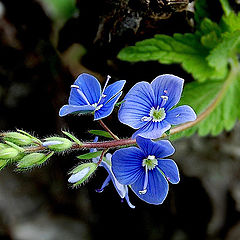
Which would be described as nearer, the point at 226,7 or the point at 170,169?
the point at 170,169

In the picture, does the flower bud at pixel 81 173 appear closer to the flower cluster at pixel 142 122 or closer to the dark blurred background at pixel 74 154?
the flower cluster at pixel 142 122

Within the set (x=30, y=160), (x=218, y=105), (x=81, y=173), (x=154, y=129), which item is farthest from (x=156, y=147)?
(x=218, y=105)

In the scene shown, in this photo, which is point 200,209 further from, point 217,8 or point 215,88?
point 217,8

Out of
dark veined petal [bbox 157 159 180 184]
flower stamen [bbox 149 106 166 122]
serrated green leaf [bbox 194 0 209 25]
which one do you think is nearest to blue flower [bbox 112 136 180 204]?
dark veined petal [bbox 157 159 180 184]

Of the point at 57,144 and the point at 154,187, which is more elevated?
the point at 57,144

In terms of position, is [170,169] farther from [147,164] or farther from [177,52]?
[177,52]

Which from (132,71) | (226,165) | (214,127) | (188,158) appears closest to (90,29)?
(132,71)

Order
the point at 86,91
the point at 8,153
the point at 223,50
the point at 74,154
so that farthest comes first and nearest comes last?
1. the point at 74,154
2. the point at 223,50
3. the point at 86,91
4. the point at 8,153
